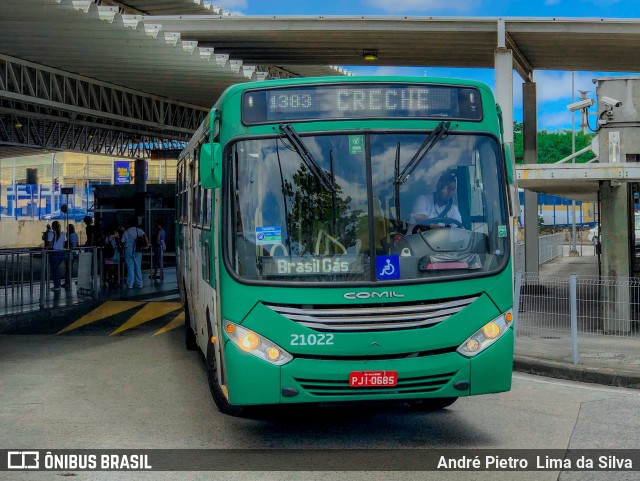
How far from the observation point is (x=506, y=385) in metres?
7.98

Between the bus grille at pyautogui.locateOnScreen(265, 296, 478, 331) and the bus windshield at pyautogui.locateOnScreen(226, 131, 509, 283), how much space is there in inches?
8.9

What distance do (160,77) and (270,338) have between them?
15.7 meters

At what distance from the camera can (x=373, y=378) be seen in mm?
7598

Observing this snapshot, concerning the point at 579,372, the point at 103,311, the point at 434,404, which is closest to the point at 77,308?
the point at 103,311

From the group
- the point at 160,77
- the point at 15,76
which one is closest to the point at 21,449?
the point at 15,76

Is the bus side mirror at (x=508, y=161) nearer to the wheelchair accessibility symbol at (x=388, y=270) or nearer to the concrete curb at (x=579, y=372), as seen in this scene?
the wheelchair accessibility symbol at (x=388, y=270)

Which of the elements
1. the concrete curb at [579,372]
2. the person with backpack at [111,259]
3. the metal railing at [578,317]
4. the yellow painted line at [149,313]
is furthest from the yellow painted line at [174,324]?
the concrete curb at [579,372]

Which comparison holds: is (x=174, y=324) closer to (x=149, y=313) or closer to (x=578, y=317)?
(x=149, y=313)

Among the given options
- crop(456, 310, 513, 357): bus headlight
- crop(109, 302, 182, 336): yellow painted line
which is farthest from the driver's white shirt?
crop(109, 302, 182, 336): yellow painted line

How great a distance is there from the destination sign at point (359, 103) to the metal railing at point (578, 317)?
17.3 ft

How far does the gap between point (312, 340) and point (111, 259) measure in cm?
1746

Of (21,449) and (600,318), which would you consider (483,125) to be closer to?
(21,449)

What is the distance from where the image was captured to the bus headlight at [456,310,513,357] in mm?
7809

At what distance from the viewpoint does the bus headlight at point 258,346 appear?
7.62 m
